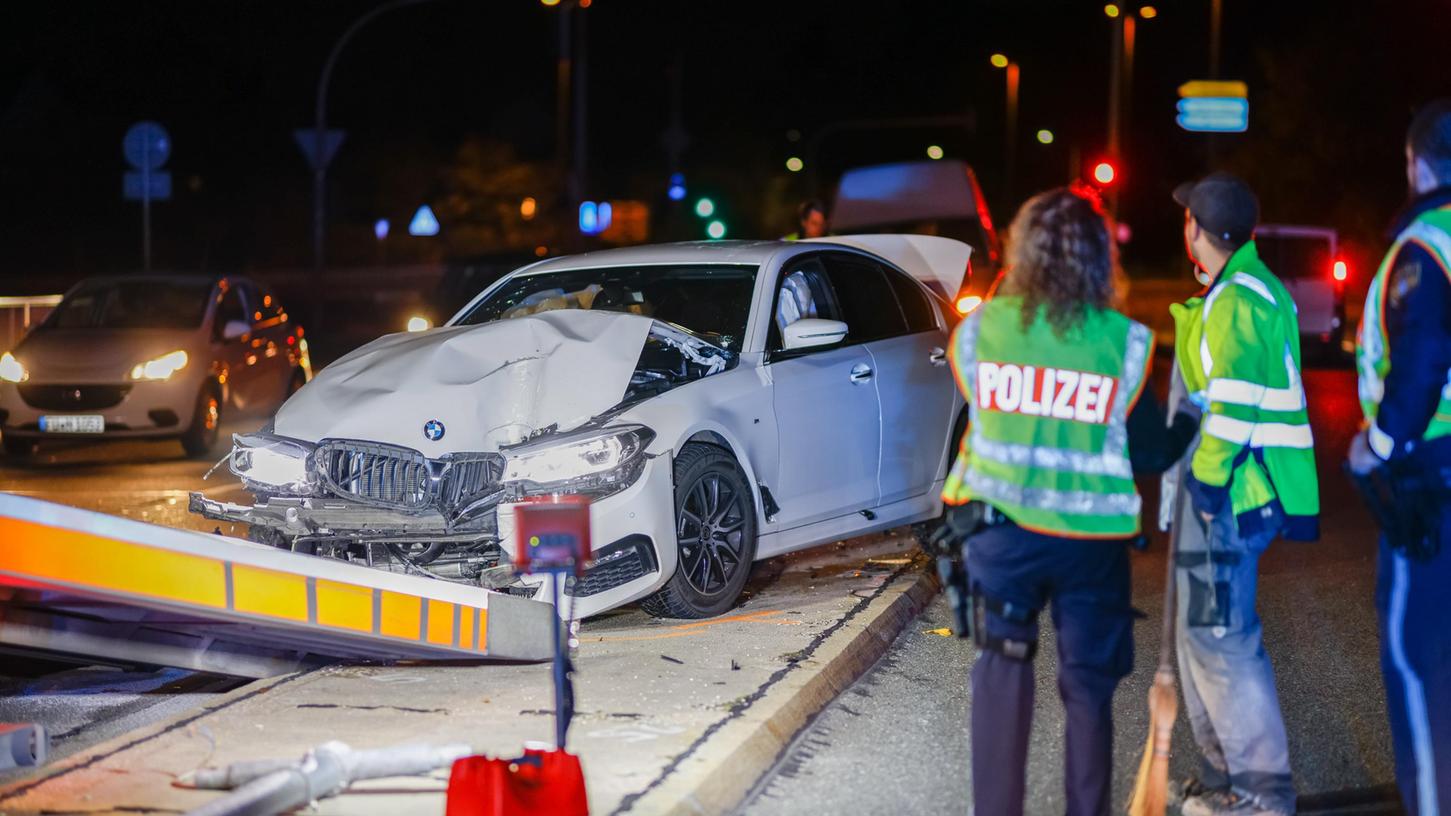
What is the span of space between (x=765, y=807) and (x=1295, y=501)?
1724mm

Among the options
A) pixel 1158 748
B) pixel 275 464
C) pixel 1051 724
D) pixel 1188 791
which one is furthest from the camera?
pixel 275 464

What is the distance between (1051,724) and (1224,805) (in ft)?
3.74

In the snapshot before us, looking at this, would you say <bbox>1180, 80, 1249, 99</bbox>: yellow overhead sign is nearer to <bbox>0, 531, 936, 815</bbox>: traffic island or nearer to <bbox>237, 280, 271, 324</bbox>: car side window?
<bbox>237, 280, 271, 324</bbox>: car side window

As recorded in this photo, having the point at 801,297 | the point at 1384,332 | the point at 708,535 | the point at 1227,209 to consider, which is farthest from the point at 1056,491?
the point at 801,297

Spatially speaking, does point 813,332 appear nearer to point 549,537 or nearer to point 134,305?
point 549,537

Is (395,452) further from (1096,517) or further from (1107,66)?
(1107,66)

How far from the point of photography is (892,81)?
89250 mm

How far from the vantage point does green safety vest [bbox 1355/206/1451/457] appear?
4.43 m

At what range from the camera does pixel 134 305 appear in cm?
1591

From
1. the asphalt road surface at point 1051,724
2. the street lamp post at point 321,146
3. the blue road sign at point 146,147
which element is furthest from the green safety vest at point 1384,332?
the street lamp post at point 321,146

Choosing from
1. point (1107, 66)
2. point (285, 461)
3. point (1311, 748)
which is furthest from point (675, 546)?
point (1107, 66)

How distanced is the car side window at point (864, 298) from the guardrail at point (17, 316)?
464 inches

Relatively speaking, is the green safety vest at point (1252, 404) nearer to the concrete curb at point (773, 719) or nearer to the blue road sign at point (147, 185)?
the concrete curb at point (773, 719)

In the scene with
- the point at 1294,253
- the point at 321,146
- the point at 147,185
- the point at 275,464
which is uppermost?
the point at 321,146
